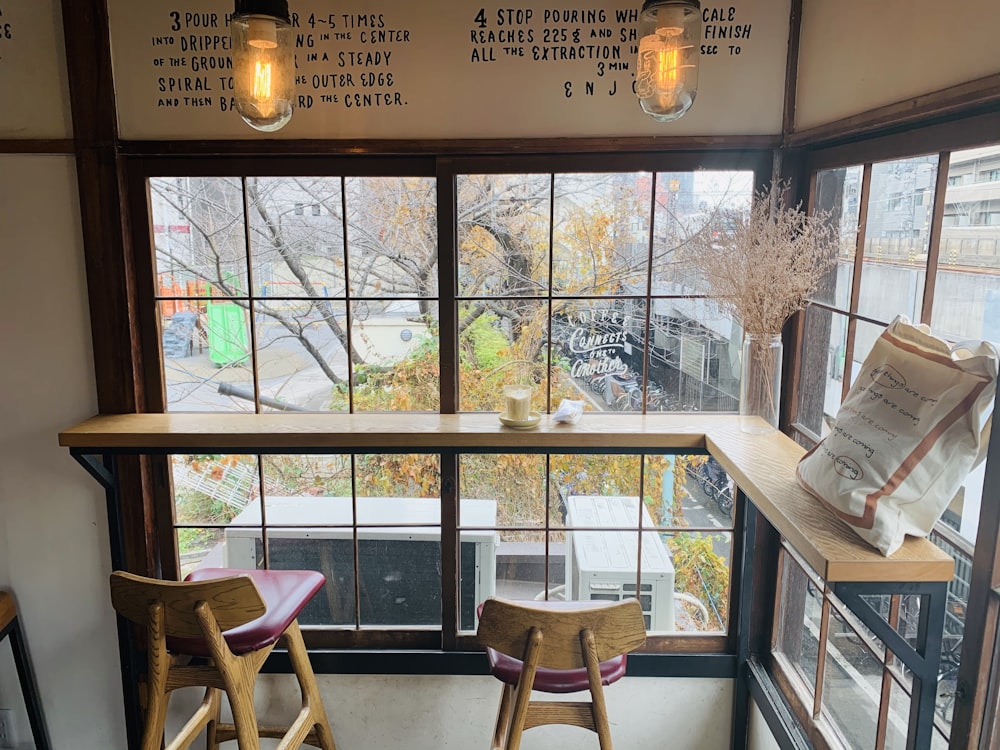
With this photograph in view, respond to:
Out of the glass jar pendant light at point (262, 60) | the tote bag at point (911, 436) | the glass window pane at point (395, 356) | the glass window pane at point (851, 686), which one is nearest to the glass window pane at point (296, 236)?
the glass window pane at point (395, 356)

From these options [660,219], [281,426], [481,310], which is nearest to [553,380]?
[481,310]

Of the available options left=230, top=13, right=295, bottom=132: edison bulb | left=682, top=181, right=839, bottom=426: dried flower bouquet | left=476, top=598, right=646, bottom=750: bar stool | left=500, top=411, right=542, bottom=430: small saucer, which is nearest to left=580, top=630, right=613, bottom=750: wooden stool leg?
left=476, top=598, right=646, bottom=750: bar stool

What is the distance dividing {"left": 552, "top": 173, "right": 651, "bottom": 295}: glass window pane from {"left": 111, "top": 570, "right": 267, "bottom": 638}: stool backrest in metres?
1.29

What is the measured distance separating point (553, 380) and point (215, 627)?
48.7 inches

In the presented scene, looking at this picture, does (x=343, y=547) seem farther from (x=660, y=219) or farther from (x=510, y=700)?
(x=660, y=219)

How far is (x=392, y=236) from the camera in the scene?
2371mm

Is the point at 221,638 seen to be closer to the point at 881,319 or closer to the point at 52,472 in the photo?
the point at 52,472

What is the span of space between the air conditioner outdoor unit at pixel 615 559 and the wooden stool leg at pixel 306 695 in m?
0.90

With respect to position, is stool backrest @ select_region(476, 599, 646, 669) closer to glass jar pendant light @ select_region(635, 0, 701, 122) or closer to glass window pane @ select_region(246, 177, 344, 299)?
glass jar pendant light @ select_region(635, 0, 701, 122)

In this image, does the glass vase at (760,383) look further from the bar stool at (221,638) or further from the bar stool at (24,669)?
the bar stool at (24,669)

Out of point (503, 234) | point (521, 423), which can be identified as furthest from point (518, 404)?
point (503, 234)

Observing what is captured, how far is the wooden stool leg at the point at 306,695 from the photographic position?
2275 mm

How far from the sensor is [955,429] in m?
1.29

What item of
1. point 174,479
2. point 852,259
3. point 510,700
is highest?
point 852,259
